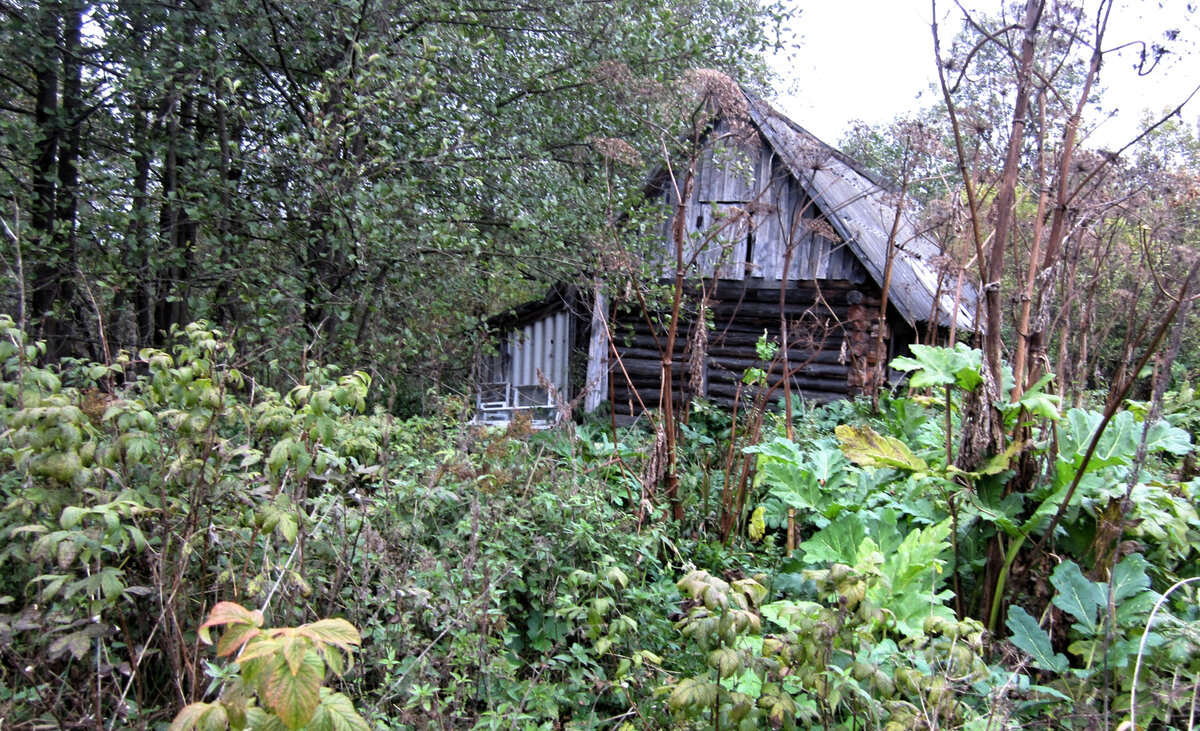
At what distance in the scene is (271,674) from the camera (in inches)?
54.7

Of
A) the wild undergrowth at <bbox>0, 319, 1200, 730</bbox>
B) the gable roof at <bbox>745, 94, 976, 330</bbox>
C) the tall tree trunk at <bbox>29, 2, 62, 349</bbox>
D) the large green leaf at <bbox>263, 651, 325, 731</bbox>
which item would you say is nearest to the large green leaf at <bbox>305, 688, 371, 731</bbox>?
the wild undergrowth at <bbox>0, 319, 1200, 730</bbox>

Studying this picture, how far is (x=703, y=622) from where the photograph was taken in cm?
220

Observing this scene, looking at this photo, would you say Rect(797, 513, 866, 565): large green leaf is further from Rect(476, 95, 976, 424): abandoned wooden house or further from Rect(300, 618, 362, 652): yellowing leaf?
Rect(476, 95, 976, 424): abandoned wooden house

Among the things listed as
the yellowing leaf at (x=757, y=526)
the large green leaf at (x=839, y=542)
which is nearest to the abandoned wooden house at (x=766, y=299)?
the yellowing leaf at (x=757, y=526)

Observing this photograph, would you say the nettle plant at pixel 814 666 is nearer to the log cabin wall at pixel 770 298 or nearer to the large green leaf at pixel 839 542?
the large green leaf at pixel 839 542

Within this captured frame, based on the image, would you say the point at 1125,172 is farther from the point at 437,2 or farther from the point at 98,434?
the point at 98,434

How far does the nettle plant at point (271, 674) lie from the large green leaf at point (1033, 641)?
2.73m

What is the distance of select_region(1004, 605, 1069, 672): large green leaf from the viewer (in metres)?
2.97

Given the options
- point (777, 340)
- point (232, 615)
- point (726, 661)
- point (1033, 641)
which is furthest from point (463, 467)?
point (777, 340)

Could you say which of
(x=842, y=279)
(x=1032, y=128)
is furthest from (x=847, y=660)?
(x=842, y=279)

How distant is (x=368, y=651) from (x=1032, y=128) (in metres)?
4.22

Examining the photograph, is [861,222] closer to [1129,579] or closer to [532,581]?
[1129,579]

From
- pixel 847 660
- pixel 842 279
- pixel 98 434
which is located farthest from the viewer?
pixel 842 279

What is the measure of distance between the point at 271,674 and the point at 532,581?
203 centimetres
